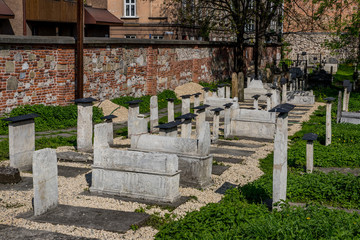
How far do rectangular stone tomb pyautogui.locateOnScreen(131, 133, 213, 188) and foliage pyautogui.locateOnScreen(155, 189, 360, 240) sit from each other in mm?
2340

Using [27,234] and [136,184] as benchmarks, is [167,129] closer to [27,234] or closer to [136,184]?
[136,184]

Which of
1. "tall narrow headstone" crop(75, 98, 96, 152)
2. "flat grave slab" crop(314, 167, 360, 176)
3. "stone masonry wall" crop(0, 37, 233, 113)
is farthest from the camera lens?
"stone masonry wall" crop(0, 37, 233, 113)

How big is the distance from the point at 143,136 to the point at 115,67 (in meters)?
11.2

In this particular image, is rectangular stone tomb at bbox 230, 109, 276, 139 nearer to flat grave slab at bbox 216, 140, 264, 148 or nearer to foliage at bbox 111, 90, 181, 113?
flat grave slab at bbox 216, 140, 264, 148

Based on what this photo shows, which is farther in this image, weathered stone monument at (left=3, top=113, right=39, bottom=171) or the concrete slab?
the concrete slab

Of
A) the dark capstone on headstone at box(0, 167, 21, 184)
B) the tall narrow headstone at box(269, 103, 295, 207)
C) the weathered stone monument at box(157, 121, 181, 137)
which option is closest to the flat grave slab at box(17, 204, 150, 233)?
the dark capstone on headstone at box(0, 167, 21, 184)

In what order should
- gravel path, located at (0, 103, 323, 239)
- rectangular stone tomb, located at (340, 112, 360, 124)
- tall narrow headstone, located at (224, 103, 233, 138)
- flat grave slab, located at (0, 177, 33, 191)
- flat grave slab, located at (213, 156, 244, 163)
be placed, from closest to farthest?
gravel path, located at (0, 103, 323, 239)
flat grave slab, located at (0, 177, 33, 191)
flat grave slab, located at (213, 156, 244, 163)
tall narrow headstone, located at (224, 103, 233, 138)
rectangular stone tomb, located at (340, 112, 360, 124)

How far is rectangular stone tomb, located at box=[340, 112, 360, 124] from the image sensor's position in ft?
55.9

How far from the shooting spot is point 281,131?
814cm

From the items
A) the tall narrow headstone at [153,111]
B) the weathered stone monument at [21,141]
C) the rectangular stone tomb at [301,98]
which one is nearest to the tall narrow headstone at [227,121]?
the tall narrow headstone at [153,111]

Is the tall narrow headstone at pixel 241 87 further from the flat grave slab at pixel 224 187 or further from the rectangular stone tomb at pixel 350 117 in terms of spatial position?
the flat grave slab at pixel 224 187

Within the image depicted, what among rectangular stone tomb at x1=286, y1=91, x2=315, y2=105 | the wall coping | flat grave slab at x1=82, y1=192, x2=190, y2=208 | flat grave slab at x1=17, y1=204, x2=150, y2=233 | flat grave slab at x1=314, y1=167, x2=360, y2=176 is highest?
the wall coping

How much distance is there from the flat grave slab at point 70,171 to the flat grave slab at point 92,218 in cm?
226

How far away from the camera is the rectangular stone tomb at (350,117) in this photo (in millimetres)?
17047
